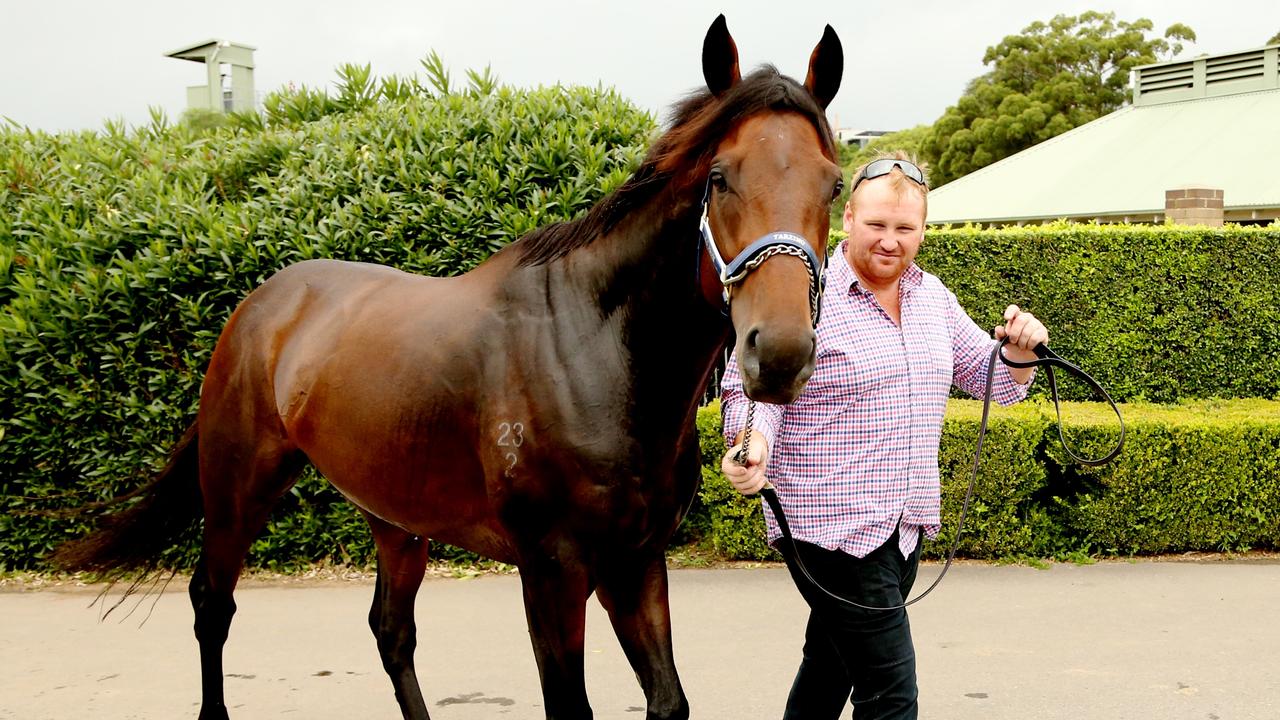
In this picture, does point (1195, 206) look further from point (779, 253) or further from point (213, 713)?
point (213, 713)

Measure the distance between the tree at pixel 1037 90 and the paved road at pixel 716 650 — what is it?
33.9 meters

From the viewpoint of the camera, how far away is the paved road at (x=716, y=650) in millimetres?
4102

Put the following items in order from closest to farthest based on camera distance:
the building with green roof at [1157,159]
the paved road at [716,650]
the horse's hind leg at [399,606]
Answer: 1. the horse's hind leg at [399,606]
2. the paved road at [716,650]
3. the building with green roof at [1157,159]

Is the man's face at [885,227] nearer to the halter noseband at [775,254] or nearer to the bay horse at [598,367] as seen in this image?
the bay horse at [598,367]

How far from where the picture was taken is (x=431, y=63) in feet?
21.9

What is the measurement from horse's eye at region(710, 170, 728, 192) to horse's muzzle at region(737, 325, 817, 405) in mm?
396

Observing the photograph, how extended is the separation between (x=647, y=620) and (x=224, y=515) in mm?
1918

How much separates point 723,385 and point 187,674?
3.30 metres

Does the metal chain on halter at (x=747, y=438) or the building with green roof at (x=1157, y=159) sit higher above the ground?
the building with green roof at (x=1157, y=159)

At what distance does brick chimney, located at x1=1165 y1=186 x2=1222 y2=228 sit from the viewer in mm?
13141

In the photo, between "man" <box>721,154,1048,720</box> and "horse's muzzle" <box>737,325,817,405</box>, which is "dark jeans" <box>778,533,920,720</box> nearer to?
"man" <box>721,154,1048,720</box>

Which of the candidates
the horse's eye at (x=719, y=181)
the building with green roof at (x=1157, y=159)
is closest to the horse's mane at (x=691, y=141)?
the horse's eye at (x=719, y=181)

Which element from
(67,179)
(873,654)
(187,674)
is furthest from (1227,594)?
(67,179)

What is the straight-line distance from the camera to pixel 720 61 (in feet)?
7.82
